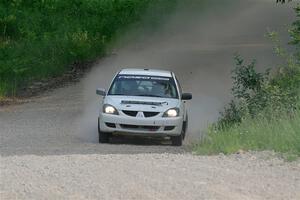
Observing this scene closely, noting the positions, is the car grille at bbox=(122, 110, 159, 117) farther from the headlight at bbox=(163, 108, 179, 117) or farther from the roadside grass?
the roadside grass

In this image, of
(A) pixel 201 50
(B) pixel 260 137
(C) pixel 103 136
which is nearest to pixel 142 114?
(C) pixel 103 136

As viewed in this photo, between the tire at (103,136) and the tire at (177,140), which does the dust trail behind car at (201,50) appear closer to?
the tire at (103,136)

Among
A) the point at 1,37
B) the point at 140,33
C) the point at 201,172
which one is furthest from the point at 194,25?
the point at 201,172

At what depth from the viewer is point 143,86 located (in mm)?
18000

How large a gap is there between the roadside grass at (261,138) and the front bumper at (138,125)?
2.75 m

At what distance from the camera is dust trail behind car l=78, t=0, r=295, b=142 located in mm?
23109

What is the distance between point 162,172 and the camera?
989 cm

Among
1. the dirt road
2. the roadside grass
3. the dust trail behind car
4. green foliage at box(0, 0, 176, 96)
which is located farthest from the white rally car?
green foliage at box(0, 0, 176, 96)

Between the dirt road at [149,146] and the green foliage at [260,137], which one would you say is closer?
the dirt road at [149,146]

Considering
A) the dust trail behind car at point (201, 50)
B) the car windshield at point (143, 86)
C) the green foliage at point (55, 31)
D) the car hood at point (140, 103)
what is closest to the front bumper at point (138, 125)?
the car hood at point (140, 103)

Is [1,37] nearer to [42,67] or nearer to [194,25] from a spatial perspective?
[42,67]

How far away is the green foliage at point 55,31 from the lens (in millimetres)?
30219

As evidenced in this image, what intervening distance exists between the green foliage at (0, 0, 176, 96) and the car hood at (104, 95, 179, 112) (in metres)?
9.68

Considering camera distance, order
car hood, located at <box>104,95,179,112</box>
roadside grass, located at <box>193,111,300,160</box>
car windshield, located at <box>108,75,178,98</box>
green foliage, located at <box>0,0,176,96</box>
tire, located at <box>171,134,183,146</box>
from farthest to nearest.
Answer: green foliage, located at <box>0,0,176,96</box>
car windshield, located at <box>108,75,178,98</box>
tire, located at <box>171,134,183,146</box>
car hood, located at <box>104,95,179,112</box>
roadside grass, located at <box>193,111,300,160</box>
